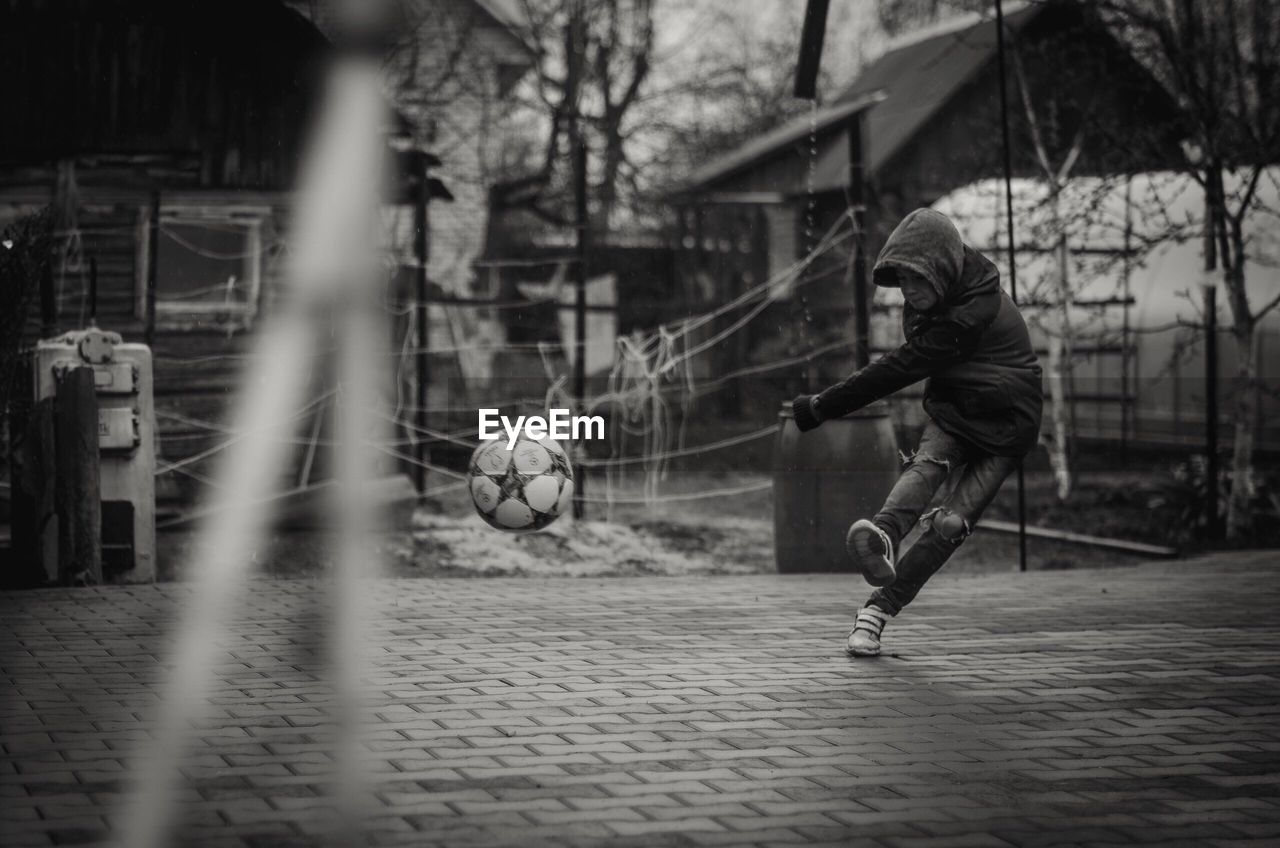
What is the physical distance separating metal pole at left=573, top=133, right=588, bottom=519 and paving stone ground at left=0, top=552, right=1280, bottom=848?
4.88 m

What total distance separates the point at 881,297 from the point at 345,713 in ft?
47.3

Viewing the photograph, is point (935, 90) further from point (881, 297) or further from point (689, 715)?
point (689, 715)

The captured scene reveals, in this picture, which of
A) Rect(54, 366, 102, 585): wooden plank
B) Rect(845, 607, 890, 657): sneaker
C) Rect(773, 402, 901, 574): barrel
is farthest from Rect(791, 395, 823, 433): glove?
Rect(54, 366, 102, 585): wooden plank

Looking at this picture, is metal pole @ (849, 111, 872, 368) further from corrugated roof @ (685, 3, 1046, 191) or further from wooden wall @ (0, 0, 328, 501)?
corrugated roof @ (685, 3, 1046, 191)

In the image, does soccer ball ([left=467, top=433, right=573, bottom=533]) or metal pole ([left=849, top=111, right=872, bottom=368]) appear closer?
soccer ball ([left=467, top=433, right=573, bottom=533])

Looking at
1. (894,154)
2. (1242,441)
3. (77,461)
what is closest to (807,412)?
(77,461)

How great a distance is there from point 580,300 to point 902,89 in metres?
18.9

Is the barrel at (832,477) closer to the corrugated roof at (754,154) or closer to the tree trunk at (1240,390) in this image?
the tree trunk at (1240,390)

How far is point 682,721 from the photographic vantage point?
5855 mm

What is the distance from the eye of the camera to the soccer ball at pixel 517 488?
859 cm

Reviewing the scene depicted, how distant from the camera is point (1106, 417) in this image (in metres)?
25.2

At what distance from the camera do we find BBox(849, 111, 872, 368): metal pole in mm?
11586

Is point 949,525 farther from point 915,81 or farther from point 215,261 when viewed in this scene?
point 915,81

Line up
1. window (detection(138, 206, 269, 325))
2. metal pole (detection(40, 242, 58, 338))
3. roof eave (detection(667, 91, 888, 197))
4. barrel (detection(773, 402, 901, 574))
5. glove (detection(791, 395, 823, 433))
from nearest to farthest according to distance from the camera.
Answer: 1. glove (detection(791, 395, 823, 433))
2. barrel (detection(773, 402, 901, 574))
3. metal pole (detection(40, 242, 58, 338))
4. window (detection(138, 206, 269, 325))
5. roof eave (detection(667, 91, 888, 197))
